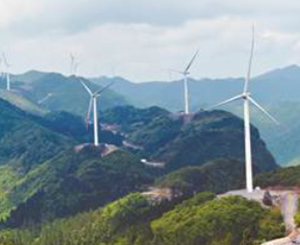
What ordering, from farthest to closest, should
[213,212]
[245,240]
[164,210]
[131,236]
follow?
[164,210], [131,236], [213,212], [245,240]

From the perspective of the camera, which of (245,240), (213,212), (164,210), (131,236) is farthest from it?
(164,210)

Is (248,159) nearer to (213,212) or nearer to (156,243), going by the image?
(213,212)

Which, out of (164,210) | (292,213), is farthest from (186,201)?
(292,213)

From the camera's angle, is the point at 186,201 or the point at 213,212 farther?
the point at 186,201

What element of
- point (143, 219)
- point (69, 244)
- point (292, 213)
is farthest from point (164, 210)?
point (292, 213)

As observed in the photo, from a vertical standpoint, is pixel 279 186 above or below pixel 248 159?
below

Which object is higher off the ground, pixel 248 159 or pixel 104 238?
pixel 248 159

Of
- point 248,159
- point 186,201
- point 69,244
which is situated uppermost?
point 248,159

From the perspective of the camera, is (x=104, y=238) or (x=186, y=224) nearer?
(x=186, y=224)

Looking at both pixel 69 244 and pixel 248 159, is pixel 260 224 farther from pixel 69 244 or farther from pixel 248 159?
pixel 69 244
